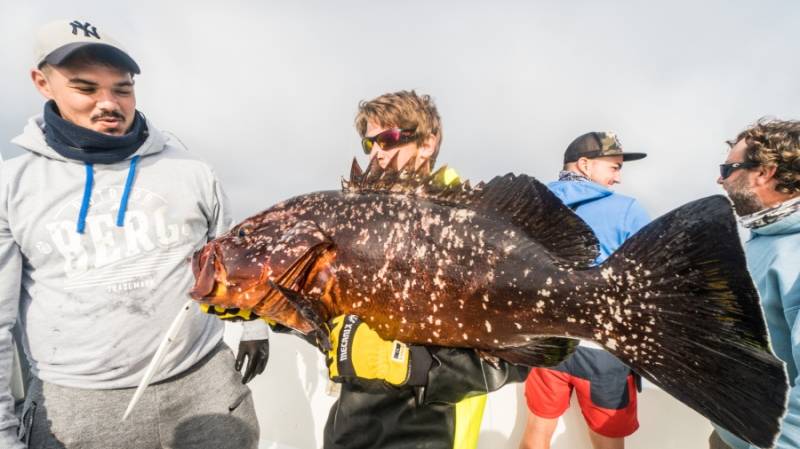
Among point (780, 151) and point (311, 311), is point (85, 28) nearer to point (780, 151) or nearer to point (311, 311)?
point (311, 311)

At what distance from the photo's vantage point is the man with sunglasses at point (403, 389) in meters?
1.75

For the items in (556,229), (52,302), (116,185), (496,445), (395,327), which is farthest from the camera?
(496,445)

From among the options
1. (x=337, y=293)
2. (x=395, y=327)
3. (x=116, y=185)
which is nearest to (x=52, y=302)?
(x=116, y=185)

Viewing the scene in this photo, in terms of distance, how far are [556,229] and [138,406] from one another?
287cm

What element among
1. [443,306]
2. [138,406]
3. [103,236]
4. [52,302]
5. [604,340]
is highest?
[604,340]

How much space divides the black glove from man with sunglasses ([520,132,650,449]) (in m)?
2.58

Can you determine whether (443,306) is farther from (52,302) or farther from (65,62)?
(65,62)

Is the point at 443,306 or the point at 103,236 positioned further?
the point at 103,236

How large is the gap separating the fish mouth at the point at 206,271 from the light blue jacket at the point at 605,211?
10.2ft

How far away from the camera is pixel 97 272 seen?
2.59 meters

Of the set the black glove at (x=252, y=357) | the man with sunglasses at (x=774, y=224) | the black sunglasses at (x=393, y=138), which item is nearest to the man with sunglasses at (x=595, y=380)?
the man with sunglasses at (x=774, y=224)

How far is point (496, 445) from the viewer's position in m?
4.38

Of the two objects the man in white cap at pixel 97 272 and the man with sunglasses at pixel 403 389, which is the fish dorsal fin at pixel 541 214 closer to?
the man with sunglasses at pixel 403 389

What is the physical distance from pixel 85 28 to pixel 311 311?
105 inches
